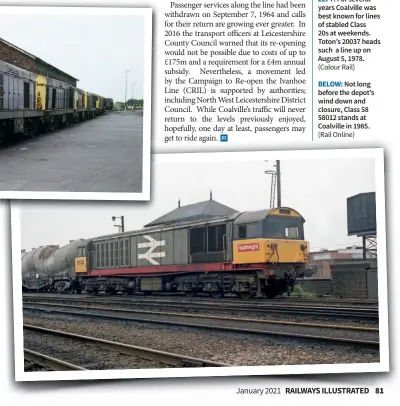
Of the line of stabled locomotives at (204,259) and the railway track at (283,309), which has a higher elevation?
the line of stabled locomotives at (204,259)

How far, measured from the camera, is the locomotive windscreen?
605 centimetres

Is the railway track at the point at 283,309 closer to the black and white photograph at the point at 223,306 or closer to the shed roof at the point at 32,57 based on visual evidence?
the black and white photograph at the point at 223,306

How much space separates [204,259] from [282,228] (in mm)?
1381

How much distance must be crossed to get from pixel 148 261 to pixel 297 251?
6.97 feet

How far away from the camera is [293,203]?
4.86 metres

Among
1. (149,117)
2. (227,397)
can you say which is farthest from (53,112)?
(227,397)

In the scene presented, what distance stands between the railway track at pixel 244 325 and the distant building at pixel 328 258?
2.67 ft

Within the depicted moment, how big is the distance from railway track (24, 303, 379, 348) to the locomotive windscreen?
4.56 ft

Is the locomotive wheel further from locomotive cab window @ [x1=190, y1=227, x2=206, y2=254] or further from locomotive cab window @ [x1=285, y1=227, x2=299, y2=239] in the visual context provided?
locomotive cab window @ [x1=285, y1=227, x2=299, y2=239]

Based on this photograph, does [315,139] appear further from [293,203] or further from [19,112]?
[19,112]

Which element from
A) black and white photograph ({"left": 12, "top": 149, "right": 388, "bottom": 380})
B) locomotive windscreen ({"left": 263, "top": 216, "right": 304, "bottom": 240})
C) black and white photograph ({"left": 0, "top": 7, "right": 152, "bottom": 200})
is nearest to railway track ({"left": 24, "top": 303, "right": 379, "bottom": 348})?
black and white photograph ({"left": 12, "top": 149, "right": 388, "bottom": 380})

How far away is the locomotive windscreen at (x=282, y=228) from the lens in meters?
6.05

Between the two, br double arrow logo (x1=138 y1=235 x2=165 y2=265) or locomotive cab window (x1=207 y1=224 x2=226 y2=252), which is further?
br double arrow logo (x1=138 y1=235 x2=165 y2=265)

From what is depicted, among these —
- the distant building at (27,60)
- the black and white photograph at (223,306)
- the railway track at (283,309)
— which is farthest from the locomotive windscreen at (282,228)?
the distant building at (27,60)
